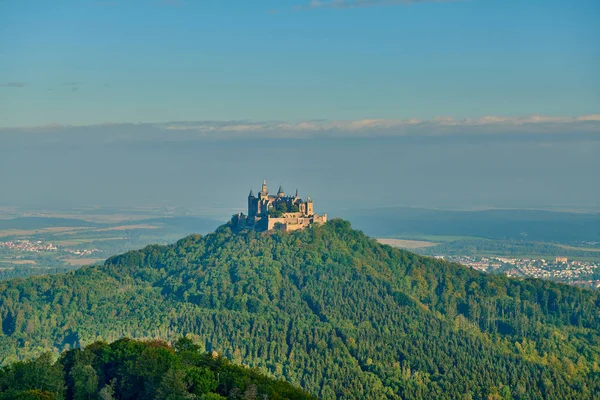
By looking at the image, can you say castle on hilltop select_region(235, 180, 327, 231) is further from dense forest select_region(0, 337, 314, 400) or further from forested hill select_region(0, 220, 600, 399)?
dense forest select_region(0, 337, 314, 400)

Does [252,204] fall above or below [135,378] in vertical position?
above

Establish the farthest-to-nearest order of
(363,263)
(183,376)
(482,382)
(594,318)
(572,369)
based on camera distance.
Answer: (363,263)
(594,318)
(572,369)
(482,382)
(183,376)

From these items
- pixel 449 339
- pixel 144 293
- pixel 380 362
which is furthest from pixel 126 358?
pixel 144 293

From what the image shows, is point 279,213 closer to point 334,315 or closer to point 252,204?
point 252,204

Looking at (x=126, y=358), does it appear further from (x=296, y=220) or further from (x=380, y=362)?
(x=296, y=220)

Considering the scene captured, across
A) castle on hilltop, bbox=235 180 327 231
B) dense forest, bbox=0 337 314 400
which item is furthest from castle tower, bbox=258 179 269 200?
dense forest, bbox=0 337 314 400

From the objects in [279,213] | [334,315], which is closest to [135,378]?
[334,315]
